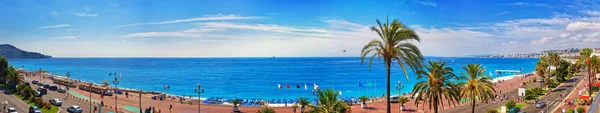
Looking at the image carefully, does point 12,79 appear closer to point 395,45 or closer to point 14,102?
A: point 14,102

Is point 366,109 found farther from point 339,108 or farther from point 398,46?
point 398,46

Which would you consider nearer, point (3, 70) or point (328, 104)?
point (328, 104)

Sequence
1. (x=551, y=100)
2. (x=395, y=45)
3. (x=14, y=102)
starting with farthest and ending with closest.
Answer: (x=551, y=100)
(x=14, y=102)
(x=395, y=45)

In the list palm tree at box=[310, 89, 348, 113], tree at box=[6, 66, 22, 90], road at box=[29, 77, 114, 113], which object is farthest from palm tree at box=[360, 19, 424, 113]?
tree at box=[6, 66, 22, 90]

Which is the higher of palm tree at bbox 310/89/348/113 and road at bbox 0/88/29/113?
palm tree at bbox 310/89/348/113

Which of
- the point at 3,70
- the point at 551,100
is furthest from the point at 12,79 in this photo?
the point at 551,100

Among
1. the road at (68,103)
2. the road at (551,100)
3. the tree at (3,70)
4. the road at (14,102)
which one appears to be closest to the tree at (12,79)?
the tree at (3,70)

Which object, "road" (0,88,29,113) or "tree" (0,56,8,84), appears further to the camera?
"tree" (0,56,8,84)

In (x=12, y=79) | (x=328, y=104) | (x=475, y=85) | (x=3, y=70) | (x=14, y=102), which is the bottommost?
(x=14, y=102)

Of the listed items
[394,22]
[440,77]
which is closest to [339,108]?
[440,77]

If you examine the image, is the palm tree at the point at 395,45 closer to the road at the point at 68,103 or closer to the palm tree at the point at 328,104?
the palm tree at the point at 328,104

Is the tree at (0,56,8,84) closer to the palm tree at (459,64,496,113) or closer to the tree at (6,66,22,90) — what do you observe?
the tree at (6,66,22,90)

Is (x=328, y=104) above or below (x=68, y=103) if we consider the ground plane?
above

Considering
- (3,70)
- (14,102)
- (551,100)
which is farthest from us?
(3,70)
